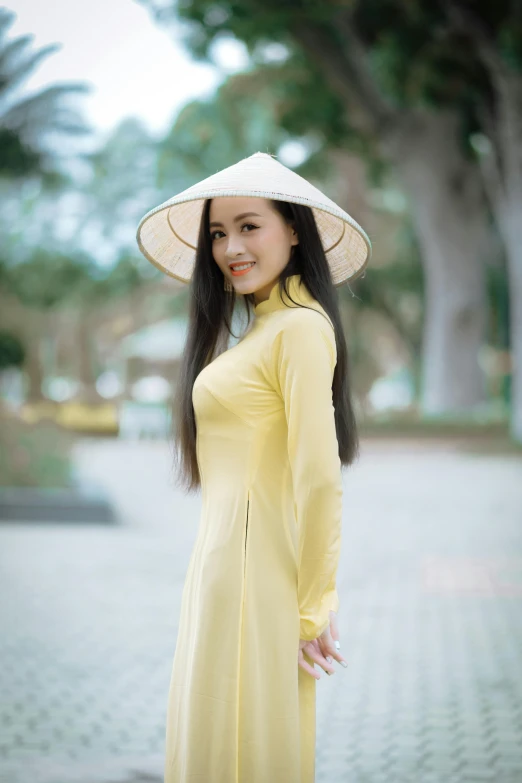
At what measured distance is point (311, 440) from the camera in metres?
2.26

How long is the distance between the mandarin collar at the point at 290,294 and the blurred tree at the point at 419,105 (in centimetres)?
1957

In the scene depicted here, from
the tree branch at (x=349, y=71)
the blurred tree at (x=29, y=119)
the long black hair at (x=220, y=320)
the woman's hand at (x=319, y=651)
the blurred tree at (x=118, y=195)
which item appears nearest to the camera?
the woman's hand at (x=319, y=651)

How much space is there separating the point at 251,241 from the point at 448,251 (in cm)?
2636

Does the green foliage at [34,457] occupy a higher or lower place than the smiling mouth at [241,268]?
lower

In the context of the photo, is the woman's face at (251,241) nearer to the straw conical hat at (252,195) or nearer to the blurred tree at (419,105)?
the straw conical hat at (252,195)

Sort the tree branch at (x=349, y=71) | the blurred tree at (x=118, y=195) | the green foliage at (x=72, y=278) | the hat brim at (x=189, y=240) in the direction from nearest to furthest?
the hat brim at (x=189, y=240) → the tree branch at (x=349, y=71) → the green foliage at (x=72, y=278) → the blurred tree at (x=118, y=195)

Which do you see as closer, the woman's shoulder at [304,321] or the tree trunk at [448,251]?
the woman's shoulder at [304,321]

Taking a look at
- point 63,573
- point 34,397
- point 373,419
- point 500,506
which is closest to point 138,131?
point 34,397

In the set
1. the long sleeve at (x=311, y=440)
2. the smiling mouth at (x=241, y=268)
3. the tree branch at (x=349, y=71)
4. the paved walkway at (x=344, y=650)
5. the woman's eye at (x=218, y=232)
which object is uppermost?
the tree branch at (x=349, y=71)

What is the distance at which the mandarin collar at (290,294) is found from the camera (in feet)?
8.16

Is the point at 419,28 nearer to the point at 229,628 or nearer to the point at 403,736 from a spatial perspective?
the point at 403,736

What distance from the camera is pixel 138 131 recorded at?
5006cm

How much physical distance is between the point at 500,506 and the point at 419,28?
1279cm

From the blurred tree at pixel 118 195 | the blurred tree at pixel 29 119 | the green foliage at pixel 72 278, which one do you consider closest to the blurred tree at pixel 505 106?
the blurred tree at pixel 29 119
